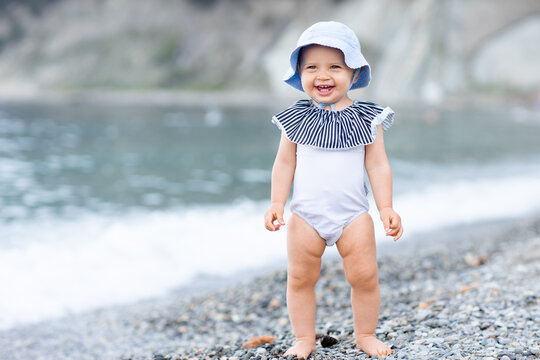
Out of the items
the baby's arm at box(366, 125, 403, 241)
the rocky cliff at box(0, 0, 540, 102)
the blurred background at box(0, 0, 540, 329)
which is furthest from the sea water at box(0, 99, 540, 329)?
the rocky cliff at box(0, 0, 540, 102)

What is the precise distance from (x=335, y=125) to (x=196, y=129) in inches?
1007

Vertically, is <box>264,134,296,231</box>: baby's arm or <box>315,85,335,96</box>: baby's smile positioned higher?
<box>315,85,335,96</box>: baby's smile

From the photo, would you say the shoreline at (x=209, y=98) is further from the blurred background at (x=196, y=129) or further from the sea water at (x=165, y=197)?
the sea water at (x=165, y=197)

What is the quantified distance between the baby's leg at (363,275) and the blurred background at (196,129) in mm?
3796

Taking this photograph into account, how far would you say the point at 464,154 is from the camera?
66.3 feet

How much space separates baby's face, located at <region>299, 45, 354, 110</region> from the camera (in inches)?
141

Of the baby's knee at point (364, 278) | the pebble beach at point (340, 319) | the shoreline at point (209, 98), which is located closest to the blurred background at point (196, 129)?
the shoreline at point (209, 98)

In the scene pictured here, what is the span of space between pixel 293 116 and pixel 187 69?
152 feet

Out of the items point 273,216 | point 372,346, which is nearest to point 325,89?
point 273,216

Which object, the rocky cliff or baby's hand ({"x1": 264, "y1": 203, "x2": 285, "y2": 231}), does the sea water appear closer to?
baby's hand ({"x1": 264, "y1": 203, "x2": 285, "y2": 231})

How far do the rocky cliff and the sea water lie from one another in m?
14.6

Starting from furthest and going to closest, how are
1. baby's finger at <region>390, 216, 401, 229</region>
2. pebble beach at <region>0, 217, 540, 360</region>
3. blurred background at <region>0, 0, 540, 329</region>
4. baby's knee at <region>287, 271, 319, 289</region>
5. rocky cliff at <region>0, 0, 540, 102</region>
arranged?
rocky cliff at <region>0, 0, 540, 102</region> → blurred background at <region>0, 0, 540, 329</region> → pebble beach at <region>0, 217, 540, 360</region> → baby's knee at <region>287, 271, 319, 289</region> → baby's finger at <region>390, 216, 401, 229</region>

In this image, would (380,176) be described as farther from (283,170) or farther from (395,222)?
(283,170)

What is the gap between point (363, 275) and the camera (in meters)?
3.60
